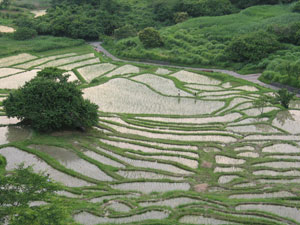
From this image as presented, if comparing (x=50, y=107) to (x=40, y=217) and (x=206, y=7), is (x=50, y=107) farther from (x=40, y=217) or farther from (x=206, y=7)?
(x=206, y=7)

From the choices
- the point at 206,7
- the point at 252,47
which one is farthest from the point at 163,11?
the point at 252,47

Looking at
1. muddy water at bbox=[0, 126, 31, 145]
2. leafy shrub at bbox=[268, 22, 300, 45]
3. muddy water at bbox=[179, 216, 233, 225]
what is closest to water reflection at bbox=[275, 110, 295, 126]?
muddy water at bbox=[179, 216, 233, 225]

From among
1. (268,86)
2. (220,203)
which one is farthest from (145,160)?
(268,86)

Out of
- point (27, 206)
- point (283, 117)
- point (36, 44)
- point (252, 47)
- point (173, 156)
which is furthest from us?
point (36, 44)

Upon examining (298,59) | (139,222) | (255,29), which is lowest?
(139,222)

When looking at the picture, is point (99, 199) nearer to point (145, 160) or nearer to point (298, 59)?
point (145, 160)

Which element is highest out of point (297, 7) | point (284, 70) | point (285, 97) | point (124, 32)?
point (297, 7)
